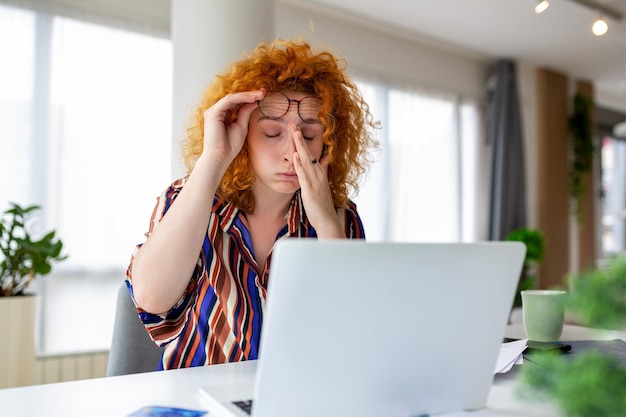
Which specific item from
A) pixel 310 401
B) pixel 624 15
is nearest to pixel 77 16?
pixel 310 401

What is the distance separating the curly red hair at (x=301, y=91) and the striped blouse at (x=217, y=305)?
0.27ft

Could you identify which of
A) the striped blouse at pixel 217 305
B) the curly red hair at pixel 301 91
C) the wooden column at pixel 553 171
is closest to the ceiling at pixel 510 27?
the wooden column at pixel 553 171

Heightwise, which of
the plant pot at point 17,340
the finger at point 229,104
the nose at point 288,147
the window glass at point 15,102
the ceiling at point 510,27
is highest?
the ceiling at point 510,27

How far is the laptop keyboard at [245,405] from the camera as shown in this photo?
0.67 meters

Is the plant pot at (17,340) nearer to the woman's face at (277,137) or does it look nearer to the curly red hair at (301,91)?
the curly red hair at (301,91)

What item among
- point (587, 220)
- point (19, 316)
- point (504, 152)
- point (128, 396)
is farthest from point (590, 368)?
point (587, 220)

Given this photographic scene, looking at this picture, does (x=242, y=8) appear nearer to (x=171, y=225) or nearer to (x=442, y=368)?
(x=171, y=225)

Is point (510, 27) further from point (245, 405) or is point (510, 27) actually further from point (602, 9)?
point (245, 405)

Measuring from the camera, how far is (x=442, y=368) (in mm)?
650

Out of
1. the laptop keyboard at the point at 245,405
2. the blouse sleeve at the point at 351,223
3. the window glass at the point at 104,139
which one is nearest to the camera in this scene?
the laptop keyboard at the point at 245,405

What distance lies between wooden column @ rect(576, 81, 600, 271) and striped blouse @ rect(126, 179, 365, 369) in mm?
5413

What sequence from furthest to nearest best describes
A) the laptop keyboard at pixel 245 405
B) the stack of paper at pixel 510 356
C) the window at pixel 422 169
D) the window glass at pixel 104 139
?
the window at pixel 422 169
the window glass at pixel 104 139
the stack of paper at pixel 510 356
the laptop keyboard at pixel 245 405

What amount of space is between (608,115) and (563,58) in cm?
186

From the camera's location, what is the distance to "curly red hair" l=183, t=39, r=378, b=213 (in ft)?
4.33
